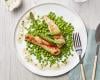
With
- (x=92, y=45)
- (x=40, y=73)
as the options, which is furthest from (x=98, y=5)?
(x=40, y=73)

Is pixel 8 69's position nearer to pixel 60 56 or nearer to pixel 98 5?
pixel 60 56

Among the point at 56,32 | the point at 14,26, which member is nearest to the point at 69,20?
the point at 56,32
